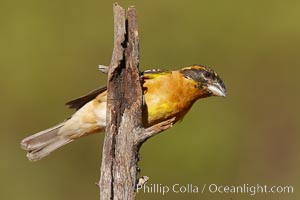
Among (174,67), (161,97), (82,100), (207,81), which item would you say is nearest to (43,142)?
(82,100)

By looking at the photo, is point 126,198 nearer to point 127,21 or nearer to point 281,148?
point 127,21

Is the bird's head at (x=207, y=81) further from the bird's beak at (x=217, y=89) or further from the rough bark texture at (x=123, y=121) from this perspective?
the rough bark texture at (x=123, y=121)

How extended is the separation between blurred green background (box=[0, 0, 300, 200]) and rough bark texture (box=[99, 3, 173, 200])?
294 centimetres

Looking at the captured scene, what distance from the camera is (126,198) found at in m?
5.79

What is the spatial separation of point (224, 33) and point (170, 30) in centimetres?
61

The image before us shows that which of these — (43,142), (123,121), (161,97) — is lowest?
(123,121)

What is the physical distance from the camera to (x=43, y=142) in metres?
7.05

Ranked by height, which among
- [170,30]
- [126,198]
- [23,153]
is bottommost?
[126,198]

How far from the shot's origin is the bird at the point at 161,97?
Answer: 21.5ft

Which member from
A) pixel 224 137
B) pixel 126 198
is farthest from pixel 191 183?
pixel 126 198

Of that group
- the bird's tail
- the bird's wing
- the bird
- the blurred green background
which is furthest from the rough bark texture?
the blurred green background

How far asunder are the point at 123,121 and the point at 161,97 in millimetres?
725

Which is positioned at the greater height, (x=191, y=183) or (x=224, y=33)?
(x=224, y=33)

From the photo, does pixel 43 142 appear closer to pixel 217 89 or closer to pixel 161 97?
pixel 161 97
